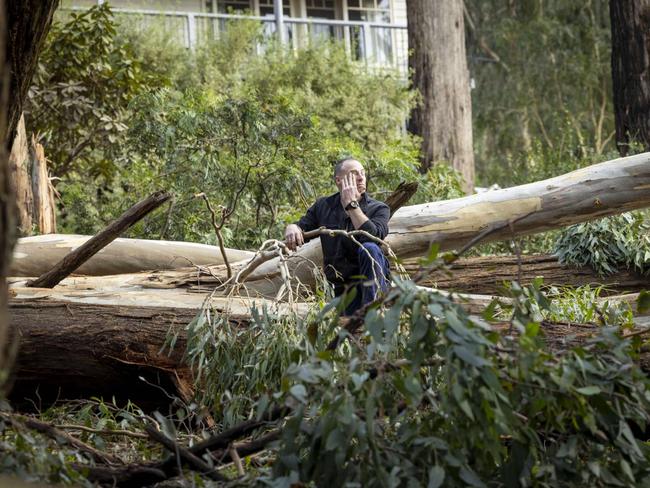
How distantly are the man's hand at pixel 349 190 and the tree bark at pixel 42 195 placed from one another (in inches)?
190

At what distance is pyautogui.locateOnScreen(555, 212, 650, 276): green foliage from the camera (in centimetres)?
945

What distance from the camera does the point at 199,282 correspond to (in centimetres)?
787

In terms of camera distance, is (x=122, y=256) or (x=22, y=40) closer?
(x=22, y=40)

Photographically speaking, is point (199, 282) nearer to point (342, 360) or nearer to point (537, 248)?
point (342, 360)

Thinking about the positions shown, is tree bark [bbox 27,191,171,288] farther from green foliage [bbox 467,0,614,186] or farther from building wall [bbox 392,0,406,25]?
green foliage [bbox 467,0,614,186]

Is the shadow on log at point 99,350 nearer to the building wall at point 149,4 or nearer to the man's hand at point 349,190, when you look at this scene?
the man's hand at point 349,190

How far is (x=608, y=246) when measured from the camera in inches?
375

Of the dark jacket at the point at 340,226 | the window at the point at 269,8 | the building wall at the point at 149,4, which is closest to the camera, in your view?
the dark jacket at the point at 340,226

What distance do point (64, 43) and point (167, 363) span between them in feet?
28.4

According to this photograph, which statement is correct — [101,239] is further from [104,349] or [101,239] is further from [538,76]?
[538,76]

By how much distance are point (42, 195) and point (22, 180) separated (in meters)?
0.34

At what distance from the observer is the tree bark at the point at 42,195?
11414mm

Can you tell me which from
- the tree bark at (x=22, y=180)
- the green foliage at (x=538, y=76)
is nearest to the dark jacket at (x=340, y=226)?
the tree bark at (x=22, y=180)

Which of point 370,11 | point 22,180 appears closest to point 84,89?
point 22,180
